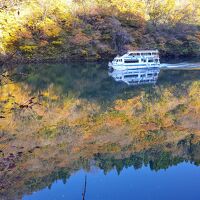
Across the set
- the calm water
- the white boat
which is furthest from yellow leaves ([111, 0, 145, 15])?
the calm water

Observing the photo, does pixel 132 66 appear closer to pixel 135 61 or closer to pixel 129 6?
pixel 135 61

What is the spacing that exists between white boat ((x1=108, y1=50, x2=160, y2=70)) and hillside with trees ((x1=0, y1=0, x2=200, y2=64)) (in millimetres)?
3968

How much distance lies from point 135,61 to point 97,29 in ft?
21.2

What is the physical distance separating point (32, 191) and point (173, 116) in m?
7.66

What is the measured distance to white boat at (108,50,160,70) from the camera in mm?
29366

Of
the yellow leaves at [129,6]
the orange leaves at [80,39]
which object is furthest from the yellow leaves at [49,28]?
the yellow leaves at [129,6]

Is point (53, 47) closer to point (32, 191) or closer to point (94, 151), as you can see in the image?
point (94, 151)

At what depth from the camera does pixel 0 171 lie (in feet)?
23.7

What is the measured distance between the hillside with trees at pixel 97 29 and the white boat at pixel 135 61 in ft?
13.0

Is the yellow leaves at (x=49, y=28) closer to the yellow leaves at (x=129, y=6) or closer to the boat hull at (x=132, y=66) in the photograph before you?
the boat hull at (x=132, y=66)

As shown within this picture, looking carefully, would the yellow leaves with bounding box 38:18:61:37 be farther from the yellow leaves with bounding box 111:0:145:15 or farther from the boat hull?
the yellow leaves with bounding box 111:0:145:15

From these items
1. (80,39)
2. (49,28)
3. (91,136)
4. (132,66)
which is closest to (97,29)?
(80,39)

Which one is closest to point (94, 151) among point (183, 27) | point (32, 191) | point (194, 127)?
point (32, 191)

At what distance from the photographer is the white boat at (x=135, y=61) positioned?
2937 centimetres
